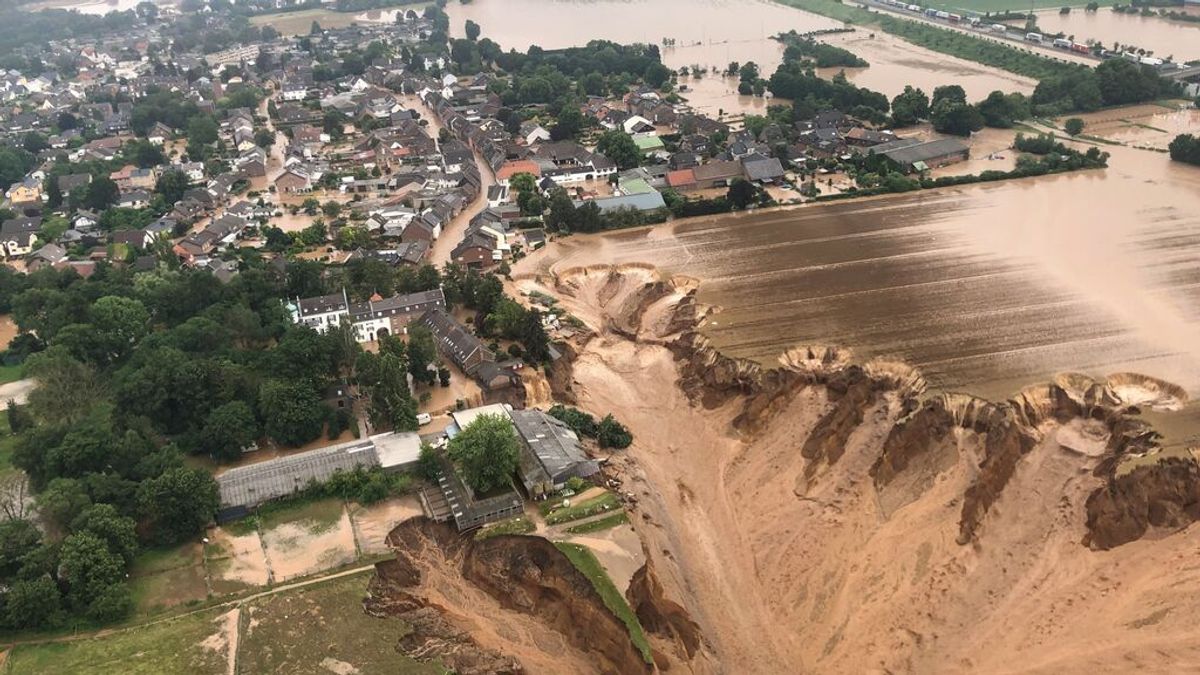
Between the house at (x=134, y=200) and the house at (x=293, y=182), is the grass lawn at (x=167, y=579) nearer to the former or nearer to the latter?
the house at (x=293, y=182)

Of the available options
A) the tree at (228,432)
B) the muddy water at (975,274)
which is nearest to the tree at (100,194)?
the muddy water at (975,274)

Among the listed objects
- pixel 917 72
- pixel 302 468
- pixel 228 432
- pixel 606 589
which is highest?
pixel 917 72

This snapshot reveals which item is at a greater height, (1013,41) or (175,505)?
(1013,41)

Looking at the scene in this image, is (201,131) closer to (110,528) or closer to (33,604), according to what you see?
(110,528)

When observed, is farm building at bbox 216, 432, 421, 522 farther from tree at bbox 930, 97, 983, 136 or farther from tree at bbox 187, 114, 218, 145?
tree at bbox 930, 97, 983, 136

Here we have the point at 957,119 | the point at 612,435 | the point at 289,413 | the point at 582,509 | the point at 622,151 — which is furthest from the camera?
the point at 957,119

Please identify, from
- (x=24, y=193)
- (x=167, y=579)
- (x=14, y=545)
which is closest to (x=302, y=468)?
(x=167, y=579)

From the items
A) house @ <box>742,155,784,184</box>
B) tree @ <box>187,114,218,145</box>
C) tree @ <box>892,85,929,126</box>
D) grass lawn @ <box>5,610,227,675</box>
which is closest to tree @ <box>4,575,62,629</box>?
grass lawn @ <box>5,610,227,675</box>
